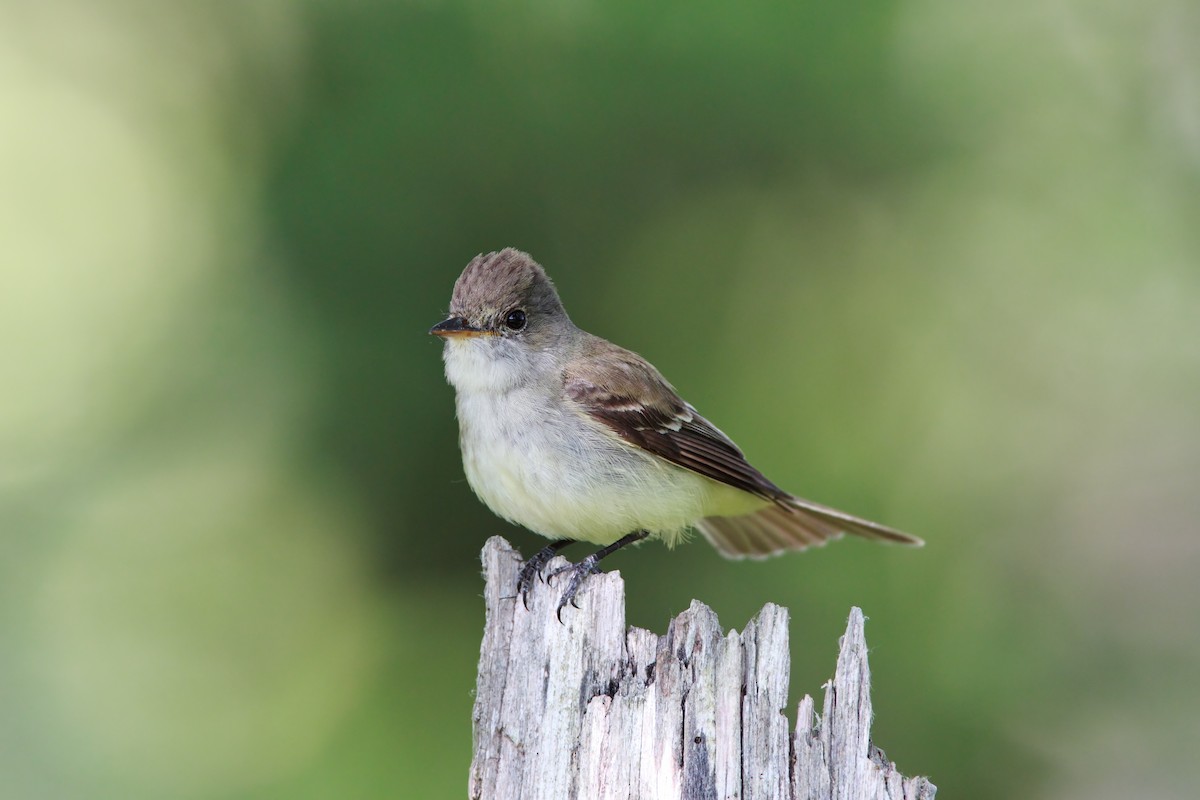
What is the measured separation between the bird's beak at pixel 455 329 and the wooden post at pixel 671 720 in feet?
5.41

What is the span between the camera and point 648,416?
15.8ft

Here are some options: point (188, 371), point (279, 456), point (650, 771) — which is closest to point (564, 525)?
point (650, 771)

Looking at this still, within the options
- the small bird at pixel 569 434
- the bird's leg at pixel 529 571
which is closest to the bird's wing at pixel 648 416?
the small bird at pixel 569 434

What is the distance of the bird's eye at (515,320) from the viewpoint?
15.9 ft

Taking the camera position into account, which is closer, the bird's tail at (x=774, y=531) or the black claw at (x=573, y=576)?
the black claw at (x=573, y=576)

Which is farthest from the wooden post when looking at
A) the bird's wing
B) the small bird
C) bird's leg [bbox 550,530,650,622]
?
the bird's wing

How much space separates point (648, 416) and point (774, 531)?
3.32ft

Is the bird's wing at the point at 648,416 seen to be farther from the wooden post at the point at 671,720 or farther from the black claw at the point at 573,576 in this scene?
the wooden post at the point at 671,720

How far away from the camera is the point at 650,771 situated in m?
2.94

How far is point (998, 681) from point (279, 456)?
3948mm

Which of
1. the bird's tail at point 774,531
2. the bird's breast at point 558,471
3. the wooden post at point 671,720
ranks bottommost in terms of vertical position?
the wooden post at point 671,720

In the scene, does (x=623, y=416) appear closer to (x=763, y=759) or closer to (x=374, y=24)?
(x=763, y=759)

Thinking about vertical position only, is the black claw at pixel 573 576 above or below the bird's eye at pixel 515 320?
below

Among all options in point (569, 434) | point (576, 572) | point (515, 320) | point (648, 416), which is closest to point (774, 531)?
point (648, 416)
